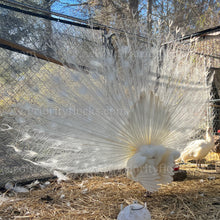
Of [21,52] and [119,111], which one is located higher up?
[21,52]

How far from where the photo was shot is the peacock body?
1.92 m

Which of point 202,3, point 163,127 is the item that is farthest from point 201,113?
point 202,3

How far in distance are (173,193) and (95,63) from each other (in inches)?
56.3

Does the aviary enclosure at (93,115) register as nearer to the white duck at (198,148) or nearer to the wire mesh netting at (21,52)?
the wire mesh netting at (21,52)

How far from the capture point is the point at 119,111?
191 cm

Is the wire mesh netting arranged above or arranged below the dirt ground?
above

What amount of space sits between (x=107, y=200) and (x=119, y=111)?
2.86 feet

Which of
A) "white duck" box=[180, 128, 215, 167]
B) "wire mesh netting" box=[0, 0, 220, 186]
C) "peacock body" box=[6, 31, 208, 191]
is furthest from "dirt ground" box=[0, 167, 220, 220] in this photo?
"wire mesh netting" box=[0, 0, 220, 186]

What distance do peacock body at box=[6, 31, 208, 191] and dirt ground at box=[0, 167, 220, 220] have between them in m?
0.27

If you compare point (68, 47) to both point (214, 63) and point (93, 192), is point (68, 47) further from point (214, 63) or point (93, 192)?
point (214, 63)

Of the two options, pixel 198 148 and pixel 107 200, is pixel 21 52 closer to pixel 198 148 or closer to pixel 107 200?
pixel 107 200

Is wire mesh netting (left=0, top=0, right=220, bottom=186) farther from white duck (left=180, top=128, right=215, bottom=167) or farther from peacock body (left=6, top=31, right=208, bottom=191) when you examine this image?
white duck (left=180, top=128, right=215, bottom=167)

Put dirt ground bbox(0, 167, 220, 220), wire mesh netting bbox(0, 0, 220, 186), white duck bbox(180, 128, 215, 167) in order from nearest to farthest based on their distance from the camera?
dirt ground bbox(0, 167, 220, 220) < wire mesh netting bbox(0, 0, 220, 186) < white duck bbox(180, 128, 215, 167)

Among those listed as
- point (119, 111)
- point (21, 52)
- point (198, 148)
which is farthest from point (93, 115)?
point (198, 148)
